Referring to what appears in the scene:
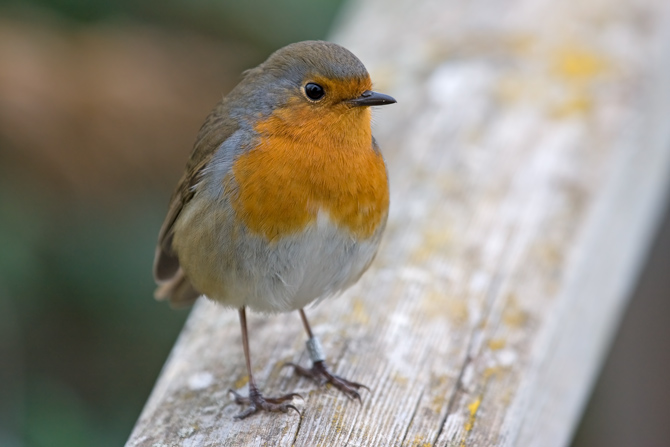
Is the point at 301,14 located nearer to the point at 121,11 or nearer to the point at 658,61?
the point at 121,11

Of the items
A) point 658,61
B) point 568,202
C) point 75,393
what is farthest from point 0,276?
point 658,61

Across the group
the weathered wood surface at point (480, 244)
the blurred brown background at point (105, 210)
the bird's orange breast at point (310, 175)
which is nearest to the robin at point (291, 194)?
the bird's orange breast at point (310, 175)

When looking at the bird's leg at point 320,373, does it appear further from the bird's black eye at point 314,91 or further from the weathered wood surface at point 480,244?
the bird's black eye at point 314,91

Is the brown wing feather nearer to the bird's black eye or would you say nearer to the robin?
the robin

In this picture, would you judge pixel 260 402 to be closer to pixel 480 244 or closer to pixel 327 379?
pixel 327 379

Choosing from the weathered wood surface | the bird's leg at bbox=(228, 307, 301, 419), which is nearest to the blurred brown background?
the weathered wood surface

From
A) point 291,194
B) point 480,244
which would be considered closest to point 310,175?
point 291,194

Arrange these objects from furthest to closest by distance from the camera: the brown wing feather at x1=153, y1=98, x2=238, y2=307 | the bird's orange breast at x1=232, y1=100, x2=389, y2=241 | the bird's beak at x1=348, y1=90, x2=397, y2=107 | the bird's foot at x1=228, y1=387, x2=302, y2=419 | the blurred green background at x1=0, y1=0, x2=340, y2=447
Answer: the blurred green background at x1=0, y1=0, x2=340, y2=447, the brown wing feather at x1=153, y1=98, x2=238, y2=307, the bird's beak at x1=348, y1=90, x2=397, y2=107, the bird's orange breast at x1=232, y1=100, x2=389, y2=241, the bird's foot at x1=228, y1=387, x2=302, y2=419
